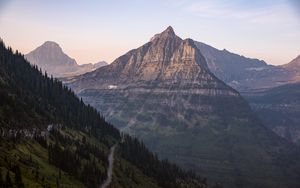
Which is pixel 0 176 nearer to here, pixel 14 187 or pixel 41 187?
pixel 14 187

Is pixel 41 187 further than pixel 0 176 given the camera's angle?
Yes

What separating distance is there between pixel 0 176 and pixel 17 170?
14899 millimetres

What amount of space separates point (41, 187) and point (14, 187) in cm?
1819

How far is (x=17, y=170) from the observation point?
195m

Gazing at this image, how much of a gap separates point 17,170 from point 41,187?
11.0 m

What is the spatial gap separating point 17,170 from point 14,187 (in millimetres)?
15311

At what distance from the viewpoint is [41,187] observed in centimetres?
19738

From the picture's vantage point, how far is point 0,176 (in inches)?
7096

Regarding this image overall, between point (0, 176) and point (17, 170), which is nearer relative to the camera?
point (0, 176)

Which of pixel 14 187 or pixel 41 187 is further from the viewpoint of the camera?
pixel 41 187

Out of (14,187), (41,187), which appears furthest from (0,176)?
(41,187)

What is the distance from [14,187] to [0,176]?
19.9 ft
